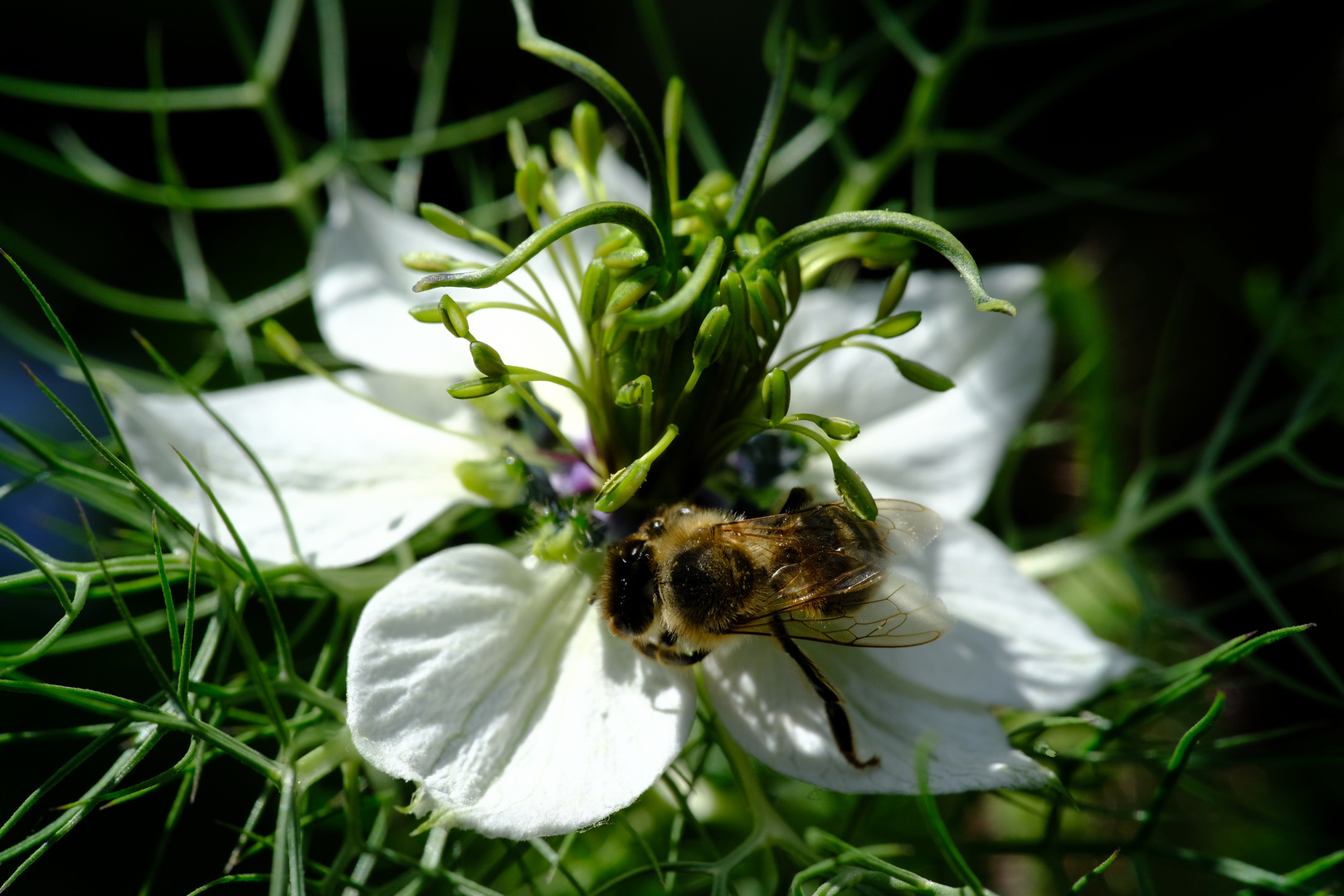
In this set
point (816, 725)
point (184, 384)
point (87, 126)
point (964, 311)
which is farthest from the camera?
point (87, 126)

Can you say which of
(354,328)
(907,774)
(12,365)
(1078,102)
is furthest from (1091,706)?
(12,365)

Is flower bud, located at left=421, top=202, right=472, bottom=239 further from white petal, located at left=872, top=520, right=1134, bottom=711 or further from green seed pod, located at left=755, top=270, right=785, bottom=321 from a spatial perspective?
white petal, located at left=872, top=520, right=1134, bottom=711

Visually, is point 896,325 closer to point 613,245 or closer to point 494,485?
point 613,245

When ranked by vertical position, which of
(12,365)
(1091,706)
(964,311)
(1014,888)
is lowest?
(1014,888)

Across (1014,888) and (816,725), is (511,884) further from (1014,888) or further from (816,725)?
(1014,888)

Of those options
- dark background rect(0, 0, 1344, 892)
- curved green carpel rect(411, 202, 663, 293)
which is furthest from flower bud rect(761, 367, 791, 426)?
dark background rect(0, 0, 1344, 892)
